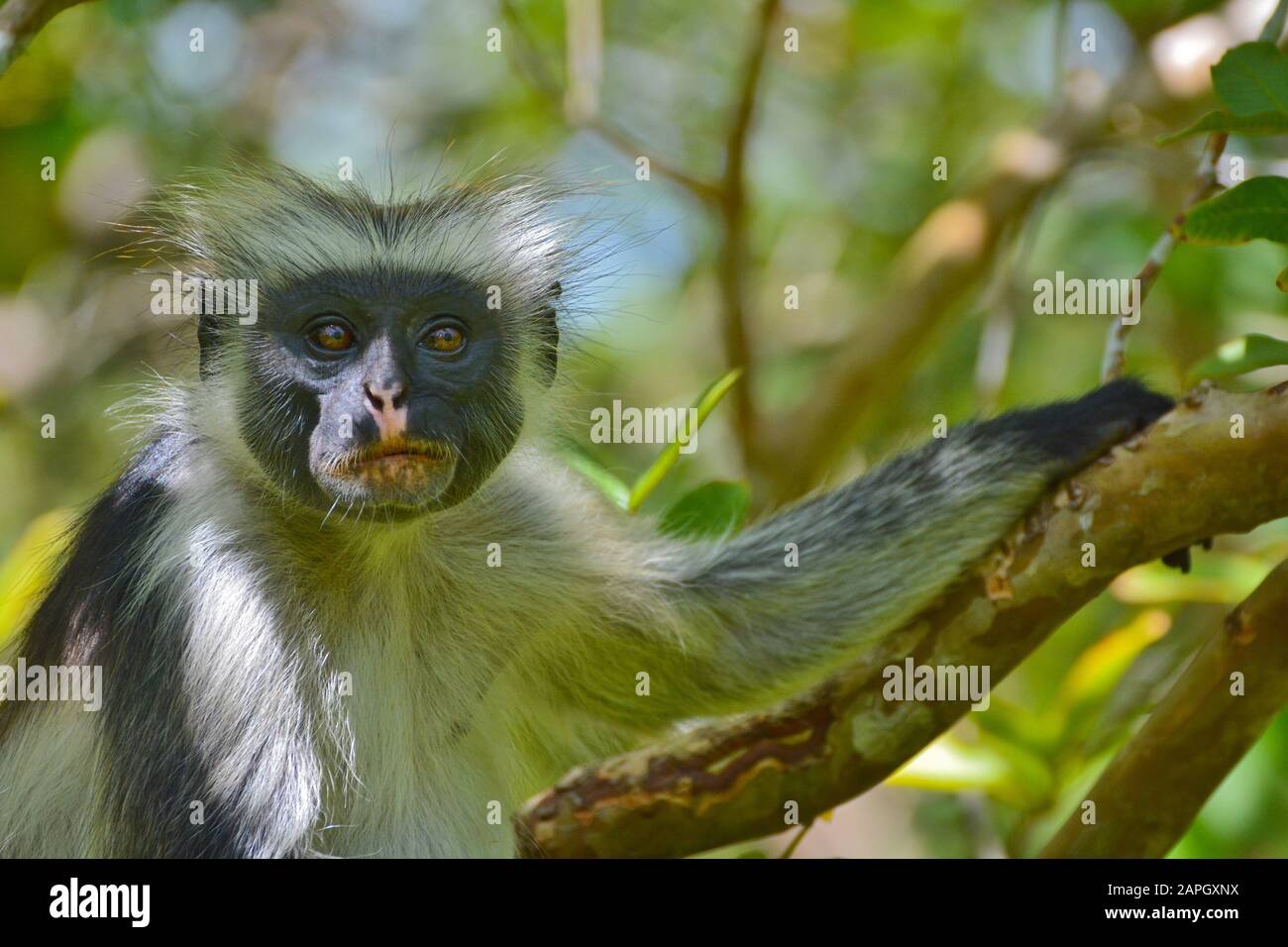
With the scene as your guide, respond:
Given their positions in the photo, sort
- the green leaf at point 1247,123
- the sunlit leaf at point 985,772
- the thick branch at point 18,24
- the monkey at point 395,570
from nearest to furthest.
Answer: the green leaf at point 1247,123 < the thick branch at point 18,24 < the monkey at point 395,570 < the sunlit leaf at point 985,772

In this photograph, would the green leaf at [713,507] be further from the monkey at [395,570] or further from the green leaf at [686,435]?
the green leaf at [686,435]

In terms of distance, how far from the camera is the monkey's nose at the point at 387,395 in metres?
4.57

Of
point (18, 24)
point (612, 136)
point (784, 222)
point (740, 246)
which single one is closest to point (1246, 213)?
point (18, 24)

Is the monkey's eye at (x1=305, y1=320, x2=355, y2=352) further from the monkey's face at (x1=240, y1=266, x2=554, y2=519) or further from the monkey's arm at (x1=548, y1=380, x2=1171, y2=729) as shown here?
the monkey's arm at (x1=548, y1=380, x2=1171, y2=729)

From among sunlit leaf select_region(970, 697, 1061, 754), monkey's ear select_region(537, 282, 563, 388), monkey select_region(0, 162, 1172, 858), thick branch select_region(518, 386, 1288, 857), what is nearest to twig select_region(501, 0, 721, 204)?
monkey select_region(0, 162, 1172, 858)

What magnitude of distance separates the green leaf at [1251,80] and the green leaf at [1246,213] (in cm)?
21

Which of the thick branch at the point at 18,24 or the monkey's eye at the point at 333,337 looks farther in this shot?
the monkey's eye at the point at 333,337

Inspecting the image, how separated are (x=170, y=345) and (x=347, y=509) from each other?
1.51 meters

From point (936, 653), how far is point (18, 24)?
3415 mm

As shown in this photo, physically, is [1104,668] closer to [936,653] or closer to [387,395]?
[936,653]

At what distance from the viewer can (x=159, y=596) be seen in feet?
16.6

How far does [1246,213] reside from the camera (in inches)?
164

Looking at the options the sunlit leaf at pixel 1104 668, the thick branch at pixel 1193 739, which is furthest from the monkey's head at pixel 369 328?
the sunlit leaf at pixel 1104 668

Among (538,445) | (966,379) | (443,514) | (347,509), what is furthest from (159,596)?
(966,379)
